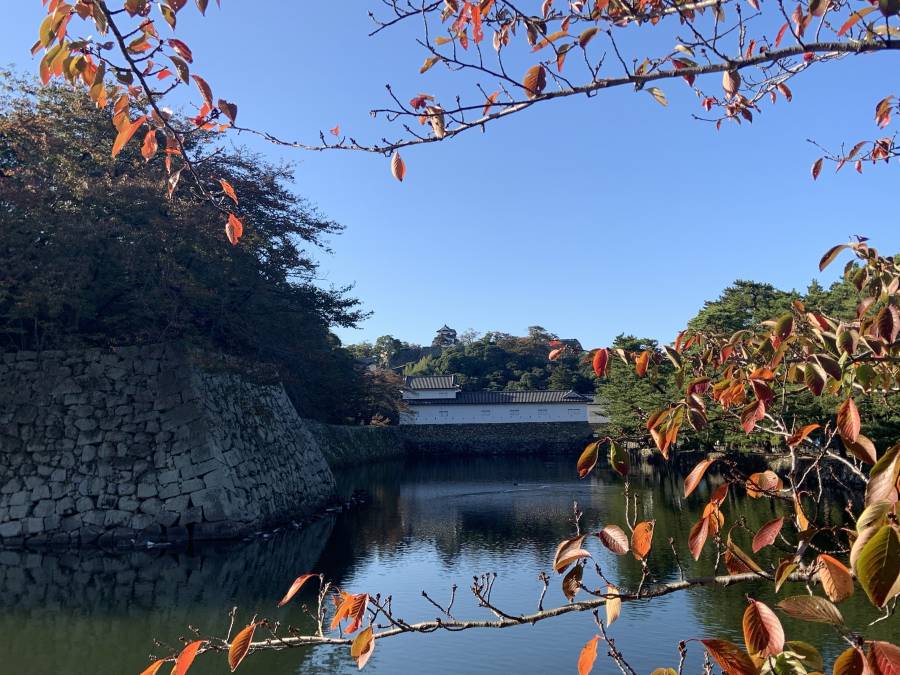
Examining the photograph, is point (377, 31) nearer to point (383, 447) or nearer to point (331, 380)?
point (331, 380)

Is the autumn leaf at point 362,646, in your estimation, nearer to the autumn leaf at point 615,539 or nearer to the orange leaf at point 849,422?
the autumn leaf at point 615,539

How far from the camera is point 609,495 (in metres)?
15.0

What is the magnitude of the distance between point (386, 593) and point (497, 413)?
87.3 ft

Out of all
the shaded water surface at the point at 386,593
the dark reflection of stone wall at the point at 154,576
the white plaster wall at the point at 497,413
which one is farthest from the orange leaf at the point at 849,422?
the white plaster wall at the point at 497,413

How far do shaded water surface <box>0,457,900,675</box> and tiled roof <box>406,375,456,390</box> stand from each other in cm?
2165

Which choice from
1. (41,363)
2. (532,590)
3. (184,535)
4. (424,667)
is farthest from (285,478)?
(424,667)

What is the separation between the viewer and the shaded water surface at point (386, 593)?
5.26 metres

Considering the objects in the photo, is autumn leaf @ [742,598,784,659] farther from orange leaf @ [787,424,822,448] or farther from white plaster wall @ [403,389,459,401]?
white plaster wall @ [403,389,459,401]

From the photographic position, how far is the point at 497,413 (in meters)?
33.5

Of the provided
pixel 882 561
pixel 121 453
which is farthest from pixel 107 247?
pixel 882 561

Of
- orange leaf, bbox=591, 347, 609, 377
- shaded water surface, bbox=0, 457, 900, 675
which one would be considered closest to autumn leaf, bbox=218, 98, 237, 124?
orange leaf, bbox=591, 347, 609, 377

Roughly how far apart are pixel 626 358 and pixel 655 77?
3.11 feet

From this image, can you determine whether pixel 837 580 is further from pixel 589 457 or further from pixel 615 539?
pixel 589 457

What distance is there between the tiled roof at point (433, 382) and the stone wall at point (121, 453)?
76.5 feet
